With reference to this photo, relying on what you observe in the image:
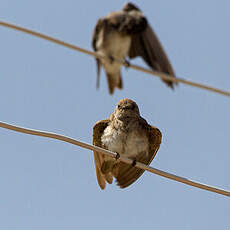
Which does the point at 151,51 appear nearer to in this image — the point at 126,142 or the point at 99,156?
the point at 126,142

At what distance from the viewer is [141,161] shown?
8.82 meters

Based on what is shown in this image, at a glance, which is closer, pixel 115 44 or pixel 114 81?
pixel 115 44

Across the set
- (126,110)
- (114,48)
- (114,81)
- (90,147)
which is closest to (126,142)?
(126,110)

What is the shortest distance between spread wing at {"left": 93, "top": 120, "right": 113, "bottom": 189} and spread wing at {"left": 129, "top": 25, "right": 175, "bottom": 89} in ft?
3.38

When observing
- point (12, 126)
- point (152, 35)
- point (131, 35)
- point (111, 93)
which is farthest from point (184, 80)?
point (111, 93)

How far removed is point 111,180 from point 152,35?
2166 mm

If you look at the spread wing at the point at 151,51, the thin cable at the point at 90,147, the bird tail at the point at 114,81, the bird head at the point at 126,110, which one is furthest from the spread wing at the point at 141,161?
the thin cable at the point at 90,147

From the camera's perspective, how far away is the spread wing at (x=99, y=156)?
887 centimetres

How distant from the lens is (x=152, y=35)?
8211 mm

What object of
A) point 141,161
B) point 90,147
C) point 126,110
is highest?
point 126,110

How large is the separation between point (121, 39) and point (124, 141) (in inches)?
59.3

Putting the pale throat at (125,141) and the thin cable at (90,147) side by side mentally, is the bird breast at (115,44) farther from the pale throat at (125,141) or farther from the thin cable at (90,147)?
the thin cable at (90,147)

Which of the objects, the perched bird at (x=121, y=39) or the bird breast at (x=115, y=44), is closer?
the perched bird at (x=121, y=39)

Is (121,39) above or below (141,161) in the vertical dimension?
above
